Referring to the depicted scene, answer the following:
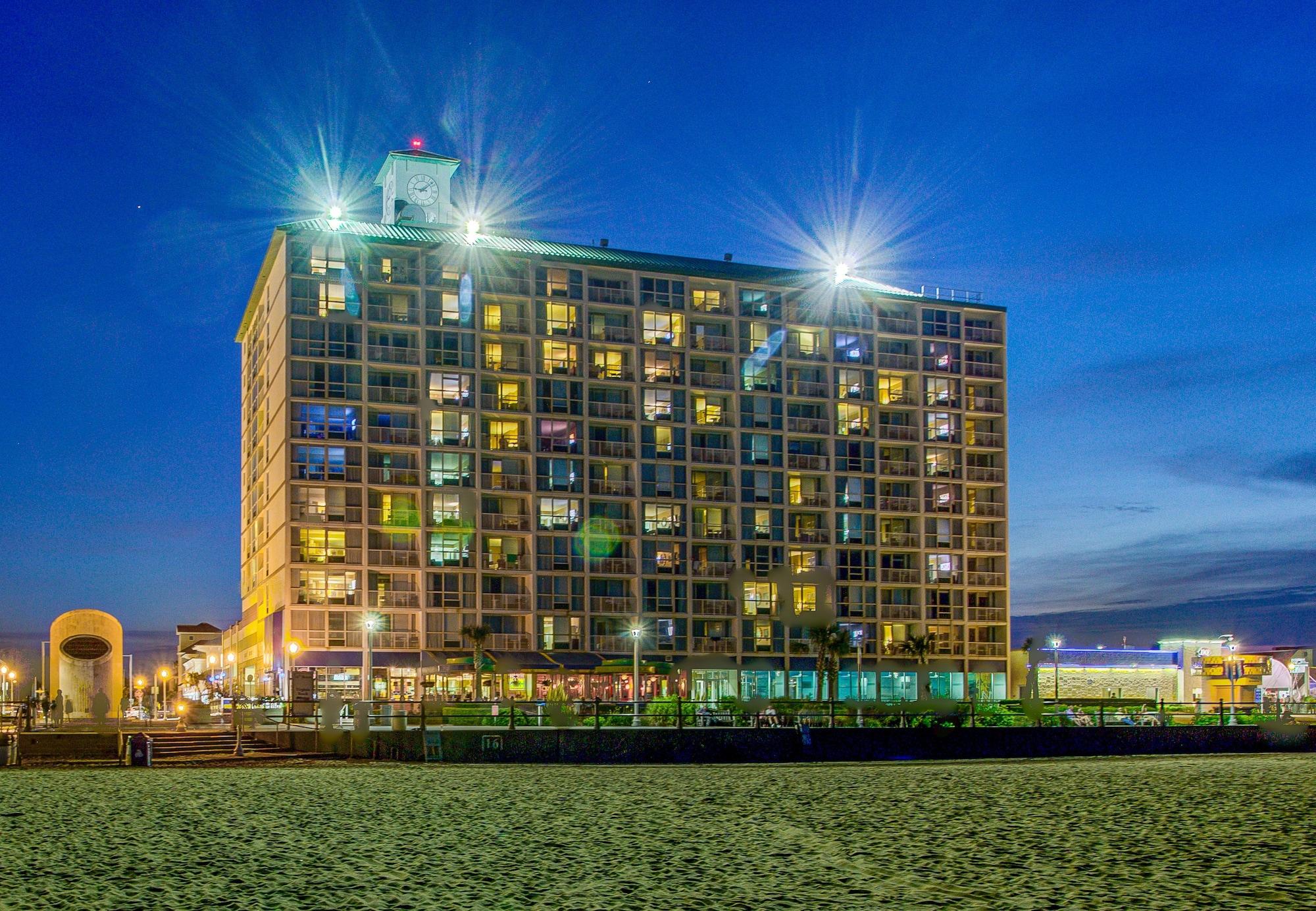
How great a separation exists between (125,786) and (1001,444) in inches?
3099

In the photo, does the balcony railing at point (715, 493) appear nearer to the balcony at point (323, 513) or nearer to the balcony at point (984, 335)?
the balcony at point (984, 335)

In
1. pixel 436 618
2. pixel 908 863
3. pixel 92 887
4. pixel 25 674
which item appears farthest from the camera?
pixel 25 674

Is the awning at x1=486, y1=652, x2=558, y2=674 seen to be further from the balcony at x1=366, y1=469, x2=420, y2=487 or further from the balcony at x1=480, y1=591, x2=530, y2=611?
the balcony at x1=366, y1=469, x2=420, y2=487

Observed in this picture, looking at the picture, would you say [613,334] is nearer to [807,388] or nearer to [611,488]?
[611,488]

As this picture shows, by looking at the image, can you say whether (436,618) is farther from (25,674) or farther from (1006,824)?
(25,674)

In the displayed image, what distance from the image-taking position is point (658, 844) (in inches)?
554

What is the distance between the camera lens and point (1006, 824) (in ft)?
51.5

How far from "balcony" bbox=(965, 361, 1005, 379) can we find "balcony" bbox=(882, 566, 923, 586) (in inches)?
568

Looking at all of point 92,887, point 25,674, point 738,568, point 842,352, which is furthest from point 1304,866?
point 25,674

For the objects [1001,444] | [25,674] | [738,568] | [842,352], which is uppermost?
[842,352]

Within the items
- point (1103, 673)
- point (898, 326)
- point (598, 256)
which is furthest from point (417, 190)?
point (1103, 673)

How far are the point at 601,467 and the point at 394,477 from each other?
42.6 feet

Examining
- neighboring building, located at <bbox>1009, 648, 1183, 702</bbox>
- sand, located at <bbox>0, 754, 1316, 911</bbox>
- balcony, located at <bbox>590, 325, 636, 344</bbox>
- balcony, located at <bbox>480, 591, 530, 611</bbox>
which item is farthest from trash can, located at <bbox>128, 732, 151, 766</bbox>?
neighboring building, located at <bbox>1009, 648, 1183, 702</bbox>

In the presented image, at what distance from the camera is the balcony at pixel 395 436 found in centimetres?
7731
